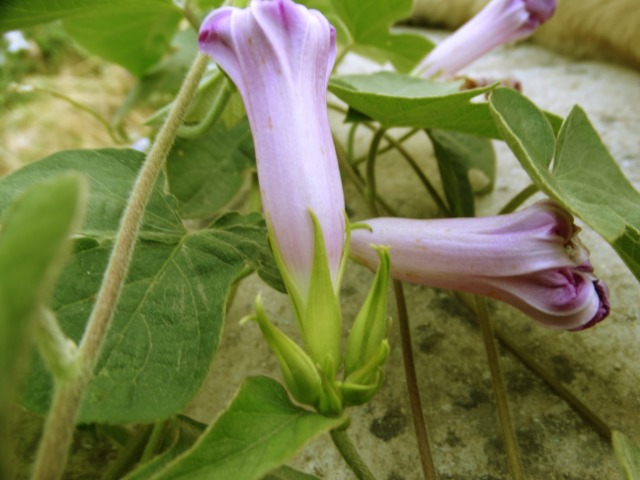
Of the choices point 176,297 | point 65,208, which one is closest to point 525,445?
point 176,297

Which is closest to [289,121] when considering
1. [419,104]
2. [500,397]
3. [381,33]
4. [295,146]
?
[295,146]

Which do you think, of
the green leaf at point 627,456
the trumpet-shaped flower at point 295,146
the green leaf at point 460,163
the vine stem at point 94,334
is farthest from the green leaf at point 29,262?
the green leaf at point 460,163

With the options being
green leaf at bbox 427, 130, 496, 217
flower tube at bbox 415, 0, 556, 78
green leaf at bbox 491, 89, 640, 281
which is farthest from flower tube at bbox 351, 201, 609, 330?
flower tube at bbox 415, 0, 556, 78

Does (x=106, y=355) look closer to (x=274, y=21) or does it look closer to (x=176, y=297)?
(x=176, y=297)

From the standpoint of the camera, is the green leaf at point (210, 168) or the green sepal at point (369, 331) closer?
the green sepal at point (369, 331)

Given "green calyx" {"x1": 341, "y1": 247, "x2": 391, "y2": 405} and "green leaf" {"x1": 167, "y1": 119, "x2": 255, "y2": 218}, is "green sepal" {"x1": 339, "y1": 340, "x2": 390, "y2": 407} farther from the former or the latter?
"green leaf" {"x1": 167, "y1": 119, "x2": 255, "y2": 218}

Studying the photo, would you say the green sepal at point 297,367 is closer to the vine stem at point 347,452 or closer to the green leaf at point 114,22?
the vine stem at point 347,452

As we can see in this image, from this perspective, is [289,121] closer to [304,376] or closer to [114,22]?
[304,376]
